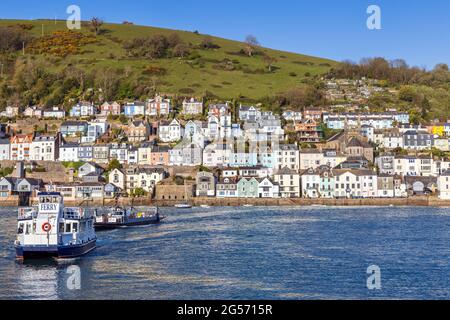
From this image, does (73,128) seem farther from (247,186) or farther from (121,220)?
(121,220)

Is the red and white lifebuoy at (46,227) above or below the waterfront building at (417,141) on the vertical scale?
below

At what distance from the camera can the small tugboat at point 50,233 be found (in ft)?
88.6

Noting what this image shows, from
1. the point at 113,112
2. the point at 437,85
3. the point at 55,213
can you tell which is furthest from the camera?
the point at 437,85

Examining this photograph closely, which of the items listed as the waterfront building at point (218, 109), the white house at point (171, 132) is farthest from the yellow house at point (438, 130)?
the white house at point (171, 132)

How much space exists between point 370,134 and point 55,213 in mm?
62678

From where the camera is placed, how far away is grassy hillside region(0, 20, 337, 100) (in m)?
106

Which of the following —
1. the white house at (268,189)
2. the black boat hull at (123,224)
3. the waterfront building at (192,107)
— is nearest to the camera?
the black boat hull at (123,224)

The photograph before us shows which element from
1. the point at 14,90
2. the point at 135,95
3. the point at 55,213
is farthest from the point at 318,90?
the point at 55,213

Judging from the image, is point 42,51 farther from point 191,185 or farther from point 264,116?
point 191,185

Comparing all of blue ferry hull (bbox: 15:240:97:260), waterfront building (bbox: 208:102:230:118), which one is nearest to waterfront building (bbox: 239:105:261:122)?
waterfront building (bbox: 208:102:230:118)

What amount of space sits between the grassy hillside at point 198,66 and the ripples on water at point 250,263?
215ft

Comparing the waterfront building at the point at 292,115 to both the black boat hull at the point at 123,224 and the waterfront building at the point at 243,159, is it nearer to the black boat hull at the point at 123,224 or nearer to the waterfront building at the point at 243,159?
the waterfront building at the point at 243,159

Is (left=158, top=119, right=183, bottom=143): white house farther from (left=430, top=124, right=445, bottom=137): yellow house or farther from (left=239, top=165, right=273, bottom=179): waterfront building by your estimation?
(left=430, top=124, right=445, bottom=137): yellow house
